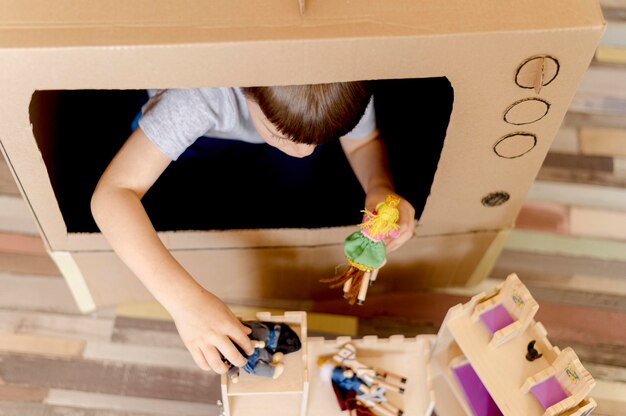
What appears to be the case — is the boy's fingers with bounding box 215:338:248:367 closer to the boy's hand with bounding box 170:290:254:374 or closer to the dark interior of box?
the boy's hand with bounding box 170:290:254:374

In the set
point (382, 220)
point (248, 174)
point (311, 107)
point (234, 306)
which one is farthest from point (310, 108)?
point (234, 306)

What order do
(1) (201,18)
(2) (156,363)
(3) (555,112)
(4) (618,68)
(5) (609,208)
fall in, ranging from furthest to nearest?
(4) (618,68) < (5) (609,208) < (2) (156,363) < (3) (555,112) < (1) (201,18)

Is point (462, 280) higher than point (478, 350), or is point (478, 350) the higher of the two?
point (462, 280)

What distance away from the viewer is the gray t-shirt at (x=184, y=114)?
749 millimetres

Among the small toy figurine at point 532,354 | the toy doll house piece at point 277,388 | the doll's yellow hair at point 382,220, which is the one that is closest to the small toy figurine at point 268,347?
the toy doll house piece at point 277,388

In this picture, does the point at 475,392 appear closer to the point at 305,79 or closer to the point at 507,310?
the point at 507,310

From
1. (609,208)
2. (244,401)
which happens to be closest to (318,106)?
(244,401)

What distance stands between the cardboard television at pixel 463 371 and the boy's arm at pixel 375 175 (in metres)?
0.11

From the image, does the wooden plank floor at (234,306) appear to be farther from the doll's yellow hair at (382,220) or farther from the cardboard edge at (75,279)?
the doll's yellow hair at (382,220)

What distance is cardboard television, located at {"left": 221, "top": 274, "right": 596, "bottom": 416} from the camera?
72 cm

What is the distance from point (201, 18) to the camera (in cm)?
56

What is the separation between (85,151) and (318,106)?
18.5 inches

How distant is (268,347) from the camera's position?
0.73 meters

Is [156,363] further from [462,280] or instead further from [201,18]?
[201,18]
